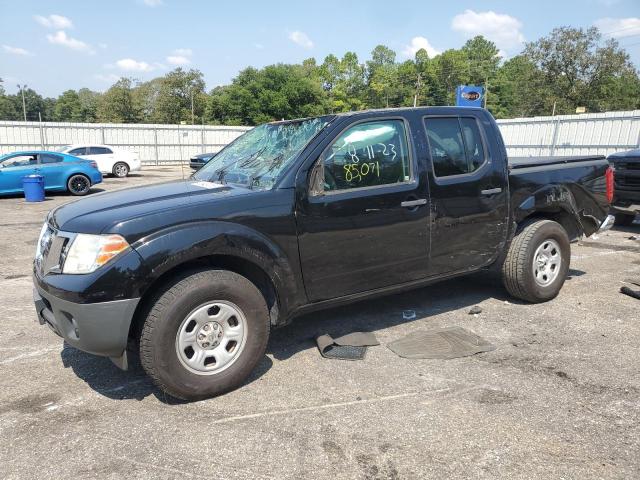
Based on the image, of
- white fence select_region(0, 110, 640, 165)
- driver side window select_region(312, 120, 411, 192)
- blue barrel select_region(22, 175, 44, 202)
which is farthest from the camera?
white fence select_region(0, 110, 640, 165)

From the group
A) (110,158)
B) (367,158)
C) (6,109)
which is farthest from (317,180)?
(6,109)

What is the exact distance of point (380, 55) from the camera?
10031cm

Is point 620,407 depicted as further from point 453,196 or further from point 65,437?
point 65,437

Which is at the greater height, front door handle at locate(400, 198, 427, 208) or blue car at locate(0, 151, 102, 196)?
front door handle at locate(400, 198, 427, 208)

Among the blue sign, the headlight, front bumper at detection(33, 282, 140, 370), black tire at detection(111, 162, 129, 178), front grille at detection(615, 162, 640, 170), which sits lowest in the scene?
black tire at detection(111, 162, 129, 178)

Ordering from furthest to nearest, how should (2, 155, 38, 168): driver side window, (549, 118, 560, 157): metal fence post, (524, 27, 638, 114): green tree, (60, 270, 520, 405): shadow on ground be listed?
(524, 27, 638, 114): green tree → (549, 118, 560, 157): metal fence post → (2, 155, 38, 168): driver side window → (60, 270, 520, 405): shadow on ground

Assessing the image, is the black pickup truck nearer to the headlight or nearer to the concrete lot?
the headlight

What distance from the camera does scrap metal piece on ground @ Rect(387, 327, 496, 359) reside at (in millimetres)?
3971

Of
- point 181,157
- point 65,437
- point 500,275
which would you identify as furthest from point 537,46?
point 65,437

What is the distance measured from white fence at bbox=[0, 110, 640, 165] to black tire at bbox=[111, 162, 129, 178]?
8289 mm

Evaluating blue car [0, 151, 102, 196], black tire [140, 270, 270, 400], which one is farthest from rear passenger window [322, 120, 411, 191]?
blue car [0, 151, 102, 196]

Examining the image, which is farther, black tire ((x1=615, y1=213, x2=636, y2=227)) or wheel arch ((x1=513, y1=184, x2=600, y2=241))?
black tire ((x1=615, y1=213, x2=636, y2=227))

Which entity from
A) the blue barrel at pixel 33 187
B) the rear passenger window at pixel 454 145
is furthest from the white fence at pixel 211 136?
the blue barrel at pixel 33 187

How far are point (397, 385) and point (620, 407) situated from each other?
139 centimetres
